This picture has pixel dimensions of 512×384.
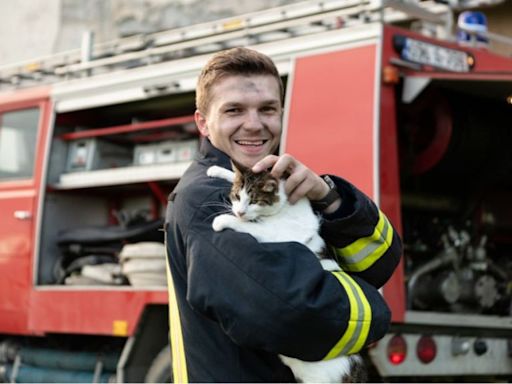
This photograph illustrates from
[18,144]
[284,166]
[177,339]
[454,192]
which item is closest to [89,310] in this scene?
[18,144]

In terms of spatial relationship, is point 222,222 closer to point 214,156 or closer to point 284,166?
point 284,166

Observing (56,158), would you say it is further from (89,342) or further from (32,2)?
(32,2)

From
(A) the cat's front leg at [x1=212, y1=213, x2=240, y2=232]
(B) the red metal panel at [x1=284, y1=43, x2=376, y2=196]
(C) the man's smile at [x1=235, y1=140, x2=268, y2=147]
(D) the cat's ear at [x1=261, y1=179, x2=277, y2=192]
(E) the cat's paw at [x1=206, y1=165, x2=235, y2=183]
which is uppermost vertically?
(B) the red metal panel at [x1=284, y1=43, x2=376, y2=196]

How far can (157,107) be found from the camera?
20.6 ft

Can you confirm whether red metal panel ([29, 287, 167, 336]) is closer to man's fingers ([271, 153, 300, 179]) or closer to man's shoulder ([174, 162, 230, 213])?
man's shoulder ([174, 162, 230, 213])

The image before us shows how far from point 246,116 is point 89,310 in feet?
13.5

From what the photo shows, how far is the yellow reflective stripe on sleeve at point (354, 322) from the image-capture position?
6.12 ft

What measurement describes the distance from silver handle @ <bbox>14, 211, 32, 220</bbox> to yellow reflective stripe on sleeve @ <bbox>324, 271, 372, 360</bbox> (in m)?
4.84

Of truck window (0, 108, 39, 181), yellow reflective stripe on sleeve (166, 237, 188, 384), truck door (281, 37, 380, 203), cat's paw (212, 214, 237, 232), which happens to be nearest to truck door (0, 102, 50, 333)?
truck window (0, 108, 39, 181)

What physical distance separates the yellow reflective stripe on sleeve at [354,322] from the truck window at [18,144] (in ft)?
16.4

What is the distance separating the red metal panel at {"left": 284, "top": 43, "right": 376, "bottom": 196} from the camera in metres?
4.71

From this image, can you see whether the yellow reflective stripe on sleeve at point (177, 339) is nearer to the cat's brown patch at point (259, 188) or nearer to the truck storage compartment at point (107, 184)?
the cat's brown patch at point (259, 188)

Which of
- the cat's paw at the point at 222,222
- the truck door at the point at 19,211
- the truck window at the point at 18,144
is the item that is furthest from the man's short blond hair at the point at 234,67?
the truck window at the point at 18,144

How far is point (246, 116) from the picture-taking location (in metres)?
2.11
